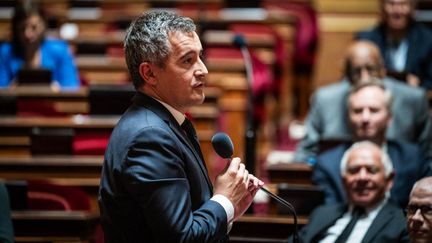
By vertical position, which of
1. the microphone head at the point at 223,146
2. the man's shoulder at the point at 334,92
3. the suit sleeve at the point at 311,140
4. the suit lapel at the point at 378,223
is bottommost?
the suit sleeve at the point at 311,140

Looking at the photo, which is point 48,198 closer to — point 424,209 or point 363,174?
point 363,174

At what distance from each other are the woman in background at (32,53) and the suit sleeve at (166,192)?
1.82 m

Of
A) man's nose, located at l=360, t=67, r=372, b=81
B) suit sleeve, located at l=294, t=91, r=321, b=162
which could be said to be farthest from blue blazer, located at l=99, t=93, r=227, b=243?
man's nose, located at l=360, t=67, r=372, b=81

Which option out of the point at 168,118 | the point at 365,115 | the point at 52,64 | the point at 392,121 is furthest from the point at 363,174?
the point at 52,64

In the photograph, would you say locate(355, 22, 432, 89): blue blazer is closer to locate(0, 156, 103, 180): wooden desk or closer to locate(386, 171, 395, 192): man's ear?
locate(386, 171, 395, 192): man's ear

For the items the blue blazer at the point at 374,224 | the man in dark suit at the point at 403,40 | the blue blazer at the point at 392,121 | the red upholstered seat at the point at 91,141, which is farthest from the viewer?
the man in dark suit at the point at 403,40

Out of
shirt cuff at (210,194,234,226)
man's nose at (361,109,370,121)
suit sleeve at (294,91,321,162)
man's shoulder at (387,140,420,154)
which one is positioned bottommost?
suit sleeve at (294,91,321,162)

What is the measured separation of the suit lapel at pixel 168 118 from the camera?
111 centimetres

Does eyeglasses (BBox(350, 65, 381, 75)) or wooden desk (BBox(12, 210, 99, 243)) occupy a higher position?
eyeglasses (BBox(350, 65, 381, 75))

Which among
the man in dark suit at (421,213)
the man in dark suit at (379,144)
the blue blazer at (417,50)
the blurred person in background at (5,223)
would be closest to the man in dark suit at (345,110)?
the man in dark suit at (379,144)

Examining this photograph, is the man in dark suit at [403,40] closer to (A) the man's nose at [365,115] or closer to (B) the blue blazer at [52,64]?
(A) the man's nose at [365,115]

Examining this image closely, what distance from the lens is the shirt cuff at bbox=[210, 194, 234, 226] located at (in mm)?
1099

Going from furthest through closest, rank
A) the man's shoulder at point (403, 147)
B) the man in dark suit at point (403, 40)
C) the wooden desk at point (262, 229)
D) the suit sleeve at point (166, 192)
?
the man in dark suit at point (403, 40) → the man's shoulder at point (403, 147) → the wooden desk at point (262, 229) → the suit sleeve at point (166, 192)

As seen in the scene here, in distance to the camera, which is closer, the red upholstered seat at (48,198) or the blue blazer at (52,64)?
the red upholstered seat at (48,198)
